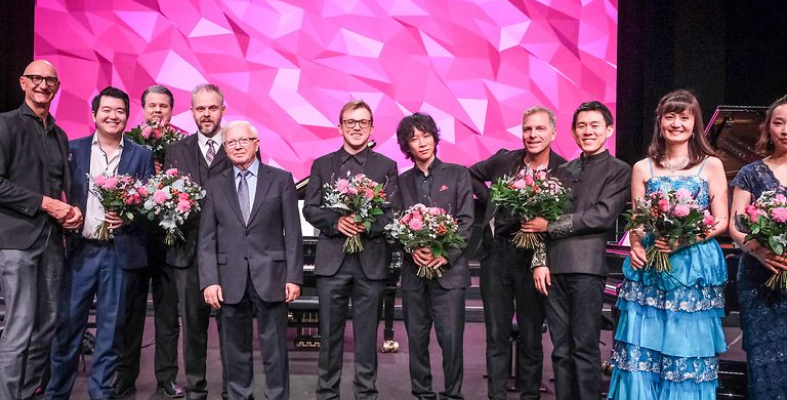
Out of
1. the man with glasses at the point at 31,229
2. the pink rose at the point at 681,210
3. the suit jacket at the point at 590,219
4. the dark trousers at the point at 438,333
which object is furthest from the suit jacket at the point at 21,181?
the pink rose at the point at 681,210

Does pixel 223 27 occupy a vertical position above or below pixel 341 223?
above

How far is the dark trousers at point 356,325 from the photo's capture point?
3617 mm

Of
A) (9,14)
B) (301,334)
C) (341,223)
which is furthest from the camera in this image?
(9,14)

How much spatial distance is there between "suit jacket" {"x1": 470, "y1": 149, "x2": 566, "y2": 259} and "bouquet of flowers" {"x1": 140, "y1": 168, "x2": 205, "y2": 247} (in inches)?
68.4

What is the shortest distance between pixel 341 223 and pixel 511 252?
1.04 meters

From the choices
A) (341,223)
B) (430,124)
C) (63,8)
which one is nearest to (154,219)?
(341,223)

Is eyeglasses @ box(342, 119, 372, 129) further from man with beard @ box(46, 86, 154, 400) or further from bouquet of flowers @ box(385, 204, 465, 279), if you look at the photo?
man with beard @ box(46, 86, 154, 400)

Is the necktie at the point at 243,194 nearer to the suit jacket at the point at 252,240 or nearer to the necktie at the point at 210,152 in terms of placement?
the suit jacket at the point at 252,240

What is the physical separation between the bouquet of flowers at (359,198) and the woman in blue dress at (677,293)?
1404 mm

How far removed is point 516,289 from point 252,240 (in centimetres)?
159

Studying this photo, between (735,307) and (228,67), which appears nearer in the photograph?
(735,307)

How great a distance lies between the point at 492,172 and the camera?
4.04 meters

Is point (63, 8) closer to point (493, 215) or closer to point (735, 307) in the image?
point (493, 215)

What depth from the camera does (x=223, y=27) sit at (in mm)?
7480
